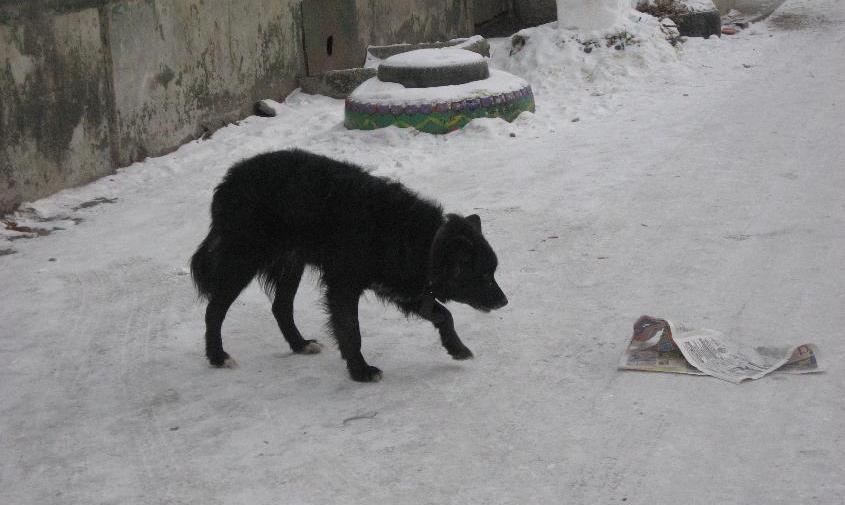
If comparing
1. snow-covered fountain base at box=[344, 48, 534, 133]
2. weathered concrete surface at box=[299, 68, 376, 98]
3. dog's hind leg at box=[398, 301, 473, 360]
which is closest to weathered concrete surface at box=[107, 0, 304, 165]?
A: weathered concrete surface at box=[299, 68, 376, 98]

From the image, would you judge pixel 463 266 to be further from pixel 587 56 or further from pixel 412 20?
pixel 412 20

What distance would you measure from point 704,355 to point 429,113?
4968 millimetres

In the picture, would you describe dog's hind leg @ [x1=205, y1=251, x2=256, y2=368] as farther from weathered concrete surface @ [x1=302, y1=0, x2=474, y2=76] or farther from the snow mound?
weathered concrete surface @ [x1=302, y1=0, x2=474, y2=76]

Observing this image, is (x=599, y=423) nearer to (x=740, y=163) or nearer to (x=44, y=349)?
(x=44, y=349)

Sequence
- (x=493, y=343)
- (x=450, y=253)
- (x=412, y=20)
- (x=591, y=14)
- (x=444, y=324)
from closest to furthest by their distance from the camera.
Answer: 1. (x=450, y=253)
2. (x=444, y=324)
3. (x=493, y=343)
4. (x=591, y=14)
5. (x=412, y=20)

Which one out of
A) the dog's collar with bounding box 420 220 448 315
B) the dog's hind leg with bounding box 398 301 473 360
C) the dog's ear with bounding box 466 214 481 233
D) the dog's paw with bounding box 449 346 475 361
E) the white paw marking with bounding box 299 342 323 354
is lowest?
the white paw marking with bounding box 299 342 323 354

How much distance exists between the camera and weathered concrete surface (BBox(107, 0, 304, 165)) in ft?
28.2

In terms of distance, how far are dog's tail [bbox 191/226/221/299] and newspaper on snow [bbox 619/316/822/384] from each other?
1.89m

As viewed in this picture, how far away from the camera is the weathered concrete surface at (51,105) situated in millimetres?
7340

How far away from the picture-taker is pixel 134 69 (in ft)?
28.4

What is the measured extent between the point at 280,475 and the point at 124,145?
550 centimetres

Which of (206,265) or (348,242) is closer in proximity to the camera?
(348,242)

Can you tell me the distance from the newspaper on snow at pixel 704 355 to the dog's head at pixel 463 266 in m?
0.66

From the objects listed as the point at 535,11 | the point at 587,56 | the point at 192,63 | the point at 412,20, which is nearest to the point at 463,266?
the point at 192,63
